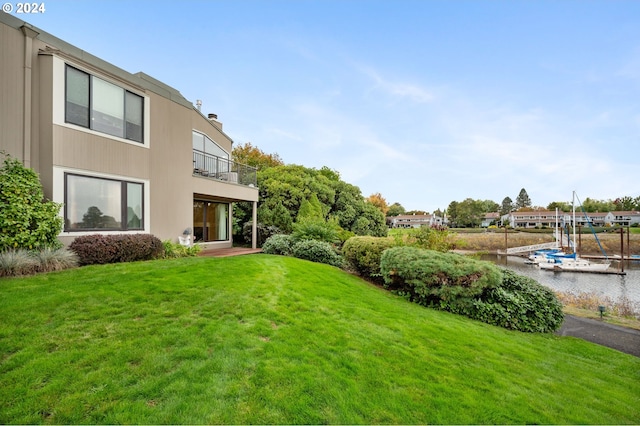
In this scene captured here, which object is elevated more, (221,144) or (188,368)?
(221,144)

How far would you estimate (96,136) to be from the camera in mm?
8688

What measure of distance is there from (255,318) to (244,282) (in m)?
1.79

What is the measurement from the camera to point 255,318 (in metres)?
4.54

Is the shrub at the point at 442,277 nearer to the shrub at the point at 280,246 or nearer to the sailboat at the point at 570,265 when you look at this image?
the shrub at the point at 280,246

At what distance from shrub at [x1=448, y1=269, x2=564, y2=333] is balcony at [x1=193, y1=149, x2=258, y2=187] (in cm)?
1190

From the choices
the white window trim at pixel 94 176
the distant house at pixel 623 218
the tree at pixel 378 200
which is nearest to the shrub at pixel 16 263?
the white window trim at pixel 94 176

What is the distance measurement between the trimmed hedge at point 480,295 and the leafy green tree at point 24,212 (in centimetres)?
951

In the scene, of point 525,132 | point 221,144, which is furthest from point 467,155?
point 221,144

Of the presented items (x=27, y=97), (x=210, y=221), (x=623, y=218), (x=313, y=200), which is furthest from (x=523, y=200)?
(x=27, y=97)

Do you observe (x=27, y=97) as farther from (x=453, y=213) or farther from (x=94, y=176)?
(x=453, y=213)

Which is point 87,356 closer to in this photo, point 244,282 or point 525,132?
point 244,282

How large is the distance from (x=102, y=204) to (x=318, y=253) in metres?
7.70

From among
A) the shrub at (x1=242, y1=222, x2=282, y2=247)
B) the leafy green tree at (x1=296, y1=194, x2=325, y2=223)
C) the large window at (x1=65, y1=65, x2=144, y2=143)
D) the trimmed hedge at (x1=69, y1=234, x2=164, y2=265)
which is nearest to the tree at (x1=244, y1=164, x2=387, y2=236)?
the leafy green tree at (x1=296, y1=194, x2=325, y2=223)

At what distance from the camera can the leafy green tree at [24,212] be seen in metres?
6.52
